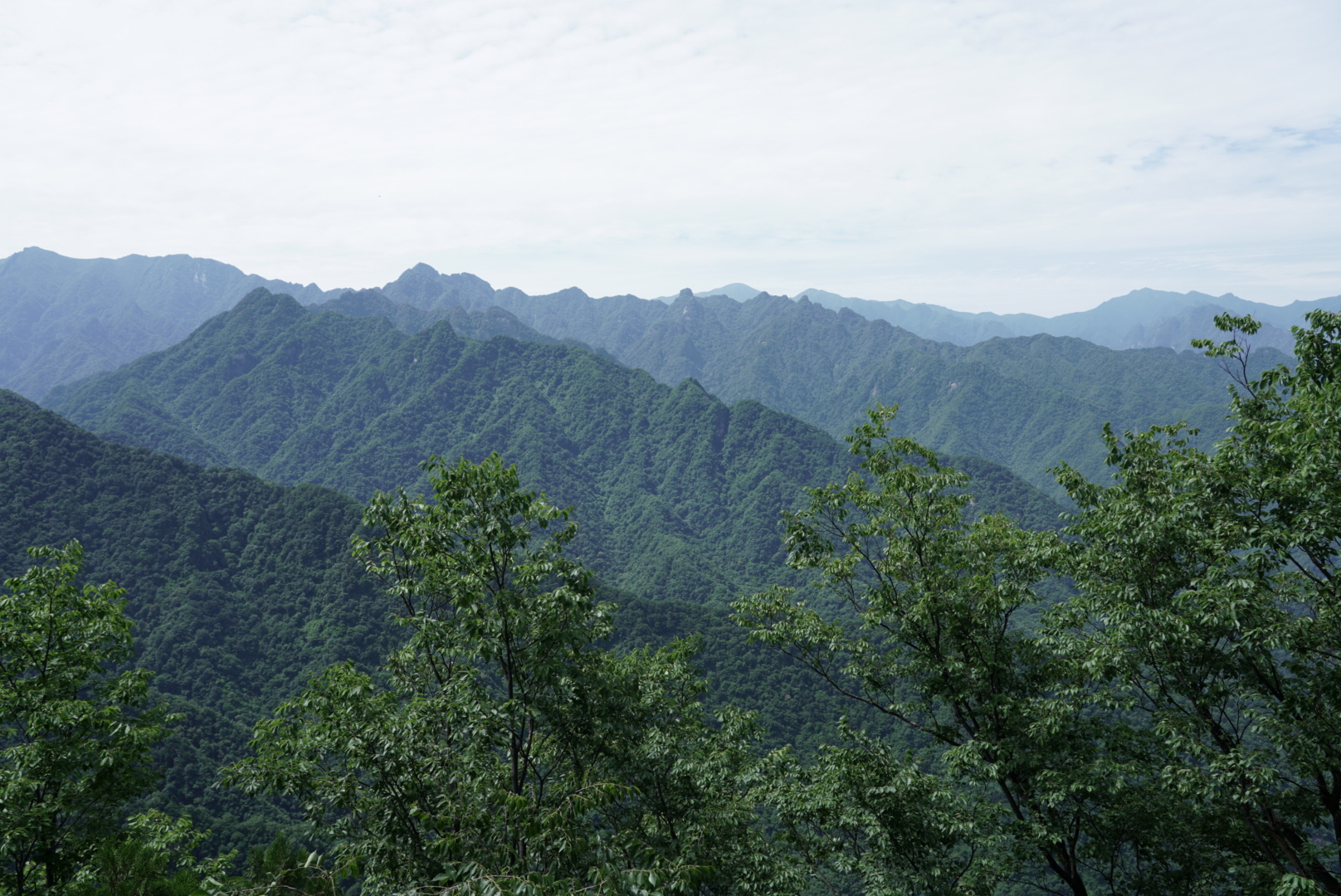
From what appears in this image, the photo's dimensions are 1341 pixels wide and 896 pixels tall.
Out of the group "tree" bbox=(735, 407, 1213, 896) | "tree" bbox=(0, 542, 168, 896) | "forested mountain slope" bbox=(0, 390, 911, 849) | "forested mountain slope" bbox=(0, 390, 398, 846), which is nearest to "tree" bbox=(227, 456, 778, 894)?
"tree" bbox=(0, 542, 168, 896)

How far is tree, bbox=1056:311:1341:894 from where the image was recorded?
1103cm

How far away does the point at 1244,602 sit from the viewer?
10414mm

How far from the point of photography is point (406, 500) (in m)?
11.7

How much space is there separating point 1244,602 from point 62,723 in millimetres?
18941

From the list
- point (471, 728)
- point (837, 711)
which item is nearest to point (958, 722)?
point (837, 711)

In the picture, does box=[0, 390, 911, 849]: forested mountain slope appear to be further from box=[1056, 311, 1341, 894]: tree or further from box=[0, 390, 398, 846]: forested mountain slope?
box=[1056, 311, 1341, 894]: tree

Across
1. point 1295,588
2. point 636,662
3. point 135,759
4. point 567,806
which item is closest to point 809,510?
point 636,662

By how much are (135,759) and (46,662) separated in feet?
8.16

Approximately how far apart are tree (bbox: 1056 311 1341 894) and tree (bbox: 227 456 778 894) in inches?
346

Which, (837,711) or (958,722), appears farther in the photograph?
(958,722)

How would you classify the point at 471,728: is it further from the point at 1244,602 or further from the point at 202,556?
the point at 202,556

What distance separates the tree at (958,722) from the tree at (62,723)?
1286 cm

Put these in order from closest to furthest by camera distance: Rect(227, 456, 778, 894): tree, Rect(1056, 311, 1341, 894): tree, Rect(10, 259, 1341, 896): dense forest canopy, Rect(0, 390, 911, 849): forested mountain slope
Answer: Rect(227, 456, 778, 894): tree
Rect(10, 259, 1341, 896): dense forest canopy
Rect(1056, 311, 1341, 894): tree
Rect(0, 390, 911, 849): forested mountain slope

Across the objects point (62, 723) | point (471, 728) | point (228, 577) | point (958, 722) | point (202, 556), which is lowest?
point (228, 577)
